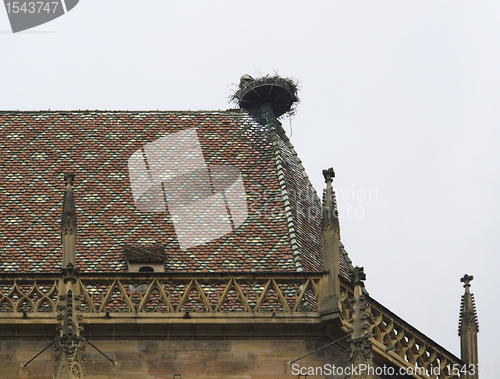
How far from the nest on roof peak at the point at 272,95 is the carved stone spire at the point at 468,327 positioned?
5656mm

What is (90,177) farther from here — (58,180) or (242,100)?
(242,100)

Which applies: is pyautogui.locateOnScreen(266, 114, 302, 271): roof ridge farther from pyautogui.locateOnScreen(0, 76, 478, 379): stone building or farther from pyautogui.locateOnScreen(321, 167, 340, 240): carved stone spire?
pyautogui.locateOnScreen(321, 167, 340, 240): carved stone spire

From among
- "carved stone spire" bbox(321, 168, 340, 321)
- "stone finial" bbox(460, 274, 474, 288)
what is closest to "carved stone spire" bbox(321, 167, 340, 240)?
"carved stone spire" bbox(321, 168, 340, 321)

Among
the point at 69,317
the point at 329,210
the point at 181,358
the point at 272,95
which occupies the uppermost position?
the point at 272,95

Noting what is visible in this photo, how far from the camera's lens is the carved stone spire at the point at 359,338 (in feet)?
57.1

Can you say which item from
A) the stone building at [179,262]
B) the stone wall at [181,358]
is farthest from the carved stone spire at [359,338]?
the stone wall at [181,358]

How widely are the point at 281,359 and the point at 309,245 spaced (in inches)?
110

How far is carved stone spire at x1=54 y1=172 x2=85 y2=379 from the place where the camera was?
16.9 metres

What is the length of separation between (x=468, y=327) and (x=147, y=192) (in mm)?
5542

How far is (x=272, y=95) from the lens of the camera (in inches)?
979

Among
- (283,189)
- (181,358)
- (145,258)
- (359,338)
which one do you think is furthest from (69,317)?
(283,189)

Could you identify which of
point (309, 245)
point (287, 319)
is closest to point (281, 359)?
point (287, 319)

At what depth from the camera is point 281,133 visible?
24141 mm

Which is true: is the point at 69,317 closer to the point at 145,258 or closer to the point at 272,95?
the point at 145,258
